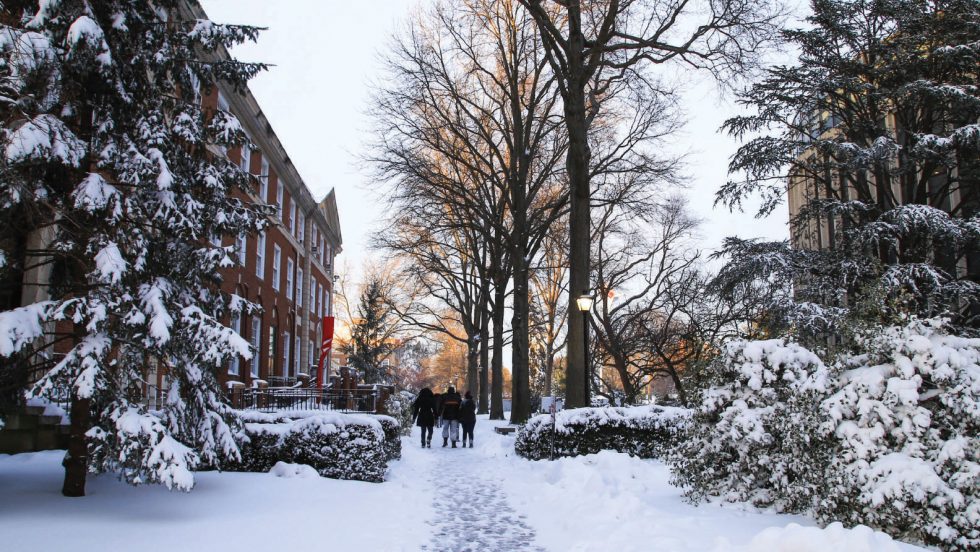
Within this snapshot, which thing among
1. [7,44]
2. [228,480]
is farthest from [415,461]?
[7,44]

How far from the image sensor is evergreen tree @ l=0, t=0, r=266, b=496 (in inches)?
290

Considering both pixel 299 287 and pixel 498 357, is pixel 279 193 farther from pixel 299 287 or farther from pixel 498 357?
pixel 498 357

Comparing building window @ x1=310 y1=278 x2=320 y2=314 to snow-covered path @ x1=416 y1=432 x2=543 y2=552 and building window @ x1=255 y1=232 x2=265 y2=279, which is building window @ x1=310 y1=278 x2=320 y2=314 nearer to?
building window @ x1=255 y1=232 x2=265 y2=279

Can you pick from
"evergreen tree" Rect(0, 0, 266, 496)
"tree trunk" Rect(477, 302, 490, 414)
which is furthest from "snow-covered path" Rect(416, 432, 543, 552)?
"tree trunk" Rect(477, 302, 490, 414)

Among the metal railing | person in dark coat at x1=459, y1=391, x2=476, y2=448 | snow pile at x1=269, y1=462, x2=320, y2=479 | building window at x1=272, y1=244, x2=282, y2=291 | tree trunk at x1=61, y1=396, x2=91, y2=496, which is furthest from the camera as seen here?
building window at x1=272, y1=244, x2=282, y2=291

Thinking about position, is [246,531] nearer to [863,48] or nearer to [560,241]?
[863,48]

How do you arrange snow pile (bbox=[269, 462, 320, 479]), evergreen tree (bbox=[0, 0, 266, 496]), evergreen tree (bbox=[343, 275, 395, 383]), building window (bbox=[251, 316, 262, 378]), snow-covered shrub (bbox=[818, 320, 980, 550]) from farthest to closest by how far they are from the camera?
evergreen tree (bbox=[343, 275, 395, 383]) → building window (bbox=[251, 316, 262, 378]) → snow pile (bbox=[269, 462, 320, 479]) → evergreen tree (bbox=[0, 0, 266, 496]) → snow-covered shrub (bbox=[818, 320, 980, 550])

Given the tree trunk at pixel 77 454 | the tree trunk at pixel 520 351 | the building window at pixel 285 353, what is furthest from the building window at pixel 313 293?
the tree trunk at pixel 77 454

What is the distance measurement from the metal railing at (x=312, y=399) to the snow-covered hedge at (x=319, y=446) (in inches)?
185

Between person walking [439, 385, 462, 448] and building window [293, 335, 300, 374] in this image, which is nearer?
person walking [439, 385, 462, 448]

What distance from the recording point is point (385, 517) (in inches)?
363

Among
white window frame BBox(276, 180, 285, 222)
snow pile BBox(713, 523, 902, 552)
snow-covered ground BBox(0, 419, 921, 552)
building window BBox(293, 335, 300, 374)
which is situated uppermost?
white window frame BBox(276, 180, 285, 222)

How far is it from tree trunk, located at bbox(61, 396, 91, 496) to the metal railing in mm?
8458

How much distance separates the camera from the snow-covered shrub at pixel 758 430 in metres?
7.54
